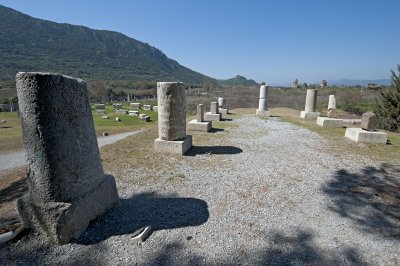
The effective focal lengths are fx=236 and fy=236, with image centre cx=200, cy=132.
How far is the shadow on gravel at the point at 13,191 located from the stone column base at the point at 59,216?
2180 mm

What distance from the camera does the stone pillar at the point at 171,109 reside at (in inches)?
275

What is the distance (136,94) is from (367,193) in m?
49.8

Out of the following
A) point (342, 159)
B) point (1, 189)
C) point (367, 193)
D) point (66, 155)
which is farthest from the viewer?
point (342, 159)

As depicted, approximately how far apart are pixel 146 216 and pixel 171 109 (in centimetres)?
383

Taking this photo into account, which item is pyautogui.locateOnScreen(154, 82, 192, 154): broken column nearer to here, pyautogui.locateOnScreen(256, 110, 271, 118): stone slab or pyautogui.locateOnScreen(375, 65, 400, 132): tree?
pyautogui.locateOnScreen(256, 110, 271, 118): stone slab

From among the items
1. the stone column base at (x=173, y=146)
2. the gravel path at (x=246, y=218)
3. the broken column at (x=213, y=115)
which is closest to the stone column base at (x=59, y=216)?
the gravel path at (x=246, y=218)

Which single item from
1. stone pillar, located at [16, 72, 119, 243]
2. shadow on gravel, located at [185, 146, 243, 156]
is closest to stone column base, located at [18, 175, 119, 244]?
stone pillar, located at [16, 72, 119, 243]

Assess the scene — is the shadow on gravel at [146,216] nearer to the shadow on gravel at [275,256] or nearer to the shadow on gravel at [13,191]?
the shadow on gravel at [275,256]

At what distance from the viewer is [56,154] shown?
2965 millimetres

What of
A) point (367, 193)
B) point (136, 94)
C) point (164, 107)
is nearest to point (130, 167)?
point (164, 107)

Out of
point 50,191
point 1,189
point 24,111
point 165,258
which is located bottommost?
point 1,189

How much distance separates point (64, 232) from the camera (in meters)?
3.02

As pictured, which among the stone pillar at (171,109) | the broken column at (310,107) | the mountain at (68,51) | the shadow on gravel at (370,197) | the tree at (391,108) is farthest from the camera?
A: the mountain at (68,51)

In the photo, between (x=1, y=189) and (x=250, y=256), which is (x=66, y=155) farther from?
(x=1, y=189)
